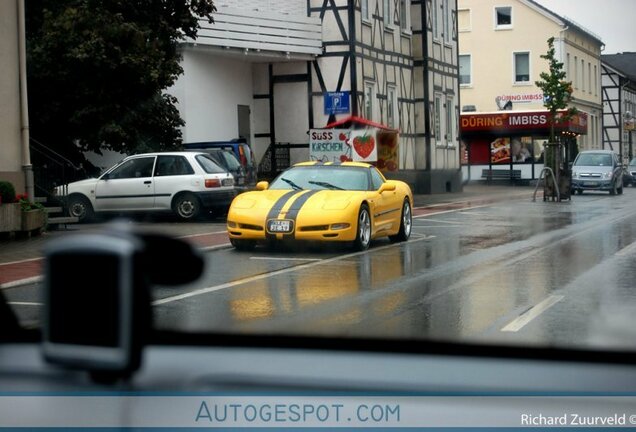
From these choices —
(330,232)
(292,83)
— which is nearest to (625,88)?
(292,83)

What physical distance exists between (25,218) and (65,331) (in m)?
0.48

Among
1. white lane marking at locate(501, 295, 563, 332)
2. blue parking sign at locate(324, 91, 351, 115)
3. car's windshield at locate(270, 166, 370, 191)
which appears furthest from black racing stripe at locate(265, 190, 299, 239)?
white lane marking at locate(501, 295, 563, 332)

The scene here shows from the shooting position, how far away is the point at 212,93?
1695mm

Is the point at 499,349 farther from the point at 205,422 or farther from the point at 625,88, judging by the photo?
the point at 625,88

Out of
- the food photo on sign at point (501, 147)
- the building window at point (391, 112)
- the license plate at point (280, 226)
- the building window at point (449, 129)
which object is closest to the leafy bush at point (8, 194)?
the building window at point (391, 112)

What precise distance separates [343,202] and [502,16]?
715 cm

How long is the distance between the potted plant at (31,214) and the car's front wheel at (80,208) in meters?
0.02

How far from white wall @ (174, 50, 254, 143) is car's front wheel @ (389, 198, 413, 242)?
7196 mm

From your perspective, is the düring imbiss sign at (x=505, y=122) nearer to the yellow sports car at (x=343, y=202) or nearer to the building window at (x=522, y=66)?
the yellow sports car at (x=343, y=202)

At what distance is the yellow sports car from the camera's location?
22.4 ft

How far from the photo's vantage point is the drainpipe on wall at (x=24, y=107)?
900mm

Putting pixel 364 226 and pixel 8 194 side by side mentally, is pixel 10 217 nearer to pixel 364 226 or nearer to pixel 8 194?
pixel 8 194

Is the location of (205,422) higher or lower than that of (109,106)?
lower

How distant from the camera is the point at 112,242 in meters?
0.58
